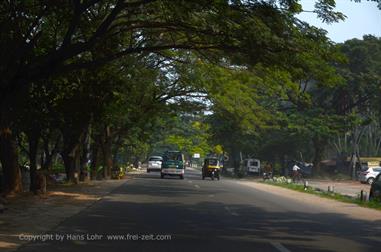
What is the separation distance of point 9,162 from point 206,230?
38.5 ft

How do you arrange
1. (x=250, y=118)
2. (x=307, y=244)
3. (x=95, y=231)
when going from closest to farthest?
(x=307, y=244), (x=95, y=231), (x=250, y=118)

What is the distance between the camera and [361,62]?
191 ft

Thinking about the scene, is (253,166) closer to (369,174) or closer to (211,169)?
(211,169)

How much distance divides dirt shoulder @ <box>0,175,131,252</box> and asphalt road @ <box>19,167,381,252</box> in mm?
404

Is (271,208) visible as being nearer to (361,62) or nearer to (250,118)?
(250,118)

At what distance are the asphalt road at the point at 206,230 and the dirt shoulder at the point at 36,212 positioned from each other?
0.40 m

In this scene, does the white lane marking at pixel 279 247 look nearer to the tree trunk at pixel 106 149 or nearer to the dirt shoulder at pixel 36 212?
the dirt shoulder at pixel 36 212

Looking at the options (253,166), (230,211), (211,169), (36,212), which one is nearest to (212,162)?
(211,169)

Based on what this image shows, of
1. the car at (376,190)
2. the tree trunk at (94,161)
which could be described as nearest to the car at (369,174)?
the tree trunk at (94,161)

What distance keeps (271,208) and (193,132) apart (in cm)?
7360

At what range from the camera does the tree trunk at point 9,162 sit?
2278cm

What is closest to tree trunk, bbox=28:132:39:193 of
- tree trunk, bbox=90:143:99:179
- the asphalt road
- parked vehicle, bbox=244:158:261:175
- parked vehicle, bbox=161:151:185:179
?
the asphalt road

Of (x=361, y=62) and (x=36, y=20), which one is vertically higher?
(x=361, y=62)

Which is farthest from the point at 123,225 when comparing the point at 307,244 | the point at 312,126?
the point at 312,126
